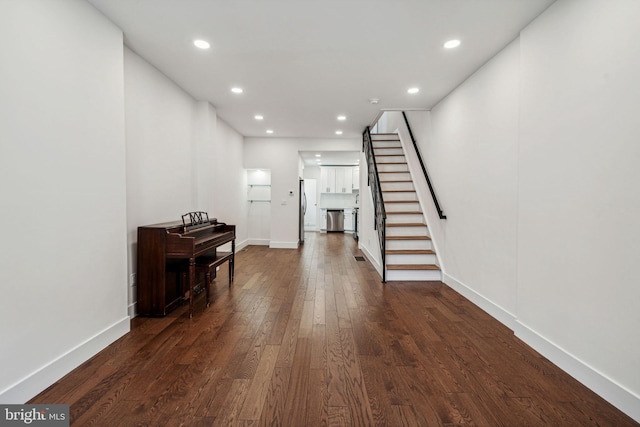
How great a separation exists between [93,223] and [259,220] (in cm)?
512

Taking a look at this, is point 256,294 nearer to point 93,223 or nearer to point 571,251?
point 93,223

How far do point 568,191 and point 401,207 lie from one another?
10.1ft

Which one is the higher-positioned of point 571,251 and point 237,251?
point 571,251

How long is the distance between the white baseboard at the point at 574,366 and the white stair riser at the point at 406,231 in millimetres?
1773

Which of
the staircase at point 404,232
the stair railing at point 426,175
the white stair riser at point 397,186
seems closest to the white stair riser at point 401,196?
the staircase at point 404,232

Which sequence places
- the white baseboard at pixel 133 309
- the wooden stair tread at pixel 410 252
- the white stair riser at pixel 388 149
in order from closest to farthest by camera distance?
the white baseboard at pixel 133 309 < the wooden stair tread at pixel 410 252 < the white stair riser at pixel 388 149

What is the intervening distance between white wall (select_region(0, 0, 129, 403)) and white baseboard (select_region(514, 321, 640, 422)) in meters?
3.41

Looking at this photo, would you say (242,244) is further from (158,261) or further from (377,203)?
(158,261)

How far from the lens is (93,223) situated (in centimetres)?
208

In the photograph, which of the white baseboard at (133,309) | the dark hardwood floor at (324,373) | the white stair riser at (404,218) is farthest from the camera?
the white stair riser at (404,218)

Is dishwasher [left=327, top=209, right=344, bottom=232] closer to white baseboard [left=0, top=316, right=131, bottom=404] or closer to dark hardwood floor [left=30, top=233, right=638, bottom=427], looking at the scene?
dark hardwood floor [left=30, top=233, right=638, bottom=427]

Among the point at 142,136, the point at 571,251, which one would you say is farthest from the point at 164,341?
the point at 571,251

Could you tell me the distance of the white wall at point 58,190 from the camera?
153 cm

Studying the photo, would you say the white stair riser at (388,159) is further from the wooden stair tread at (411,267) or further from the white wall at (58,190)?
the white wall at (58,190)
